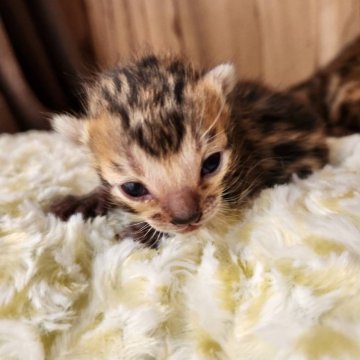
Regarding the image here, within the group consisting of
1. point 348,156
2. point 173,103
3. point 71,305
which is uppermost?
point 173,103

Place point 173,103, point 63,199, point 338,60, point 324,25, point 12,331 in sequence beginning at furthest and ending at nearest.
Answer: point 324,25 < point 338,60 < point 63,199 < point 173,103 < point 12,331

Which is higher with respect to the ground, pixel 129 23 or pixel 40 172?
pixel 129 23

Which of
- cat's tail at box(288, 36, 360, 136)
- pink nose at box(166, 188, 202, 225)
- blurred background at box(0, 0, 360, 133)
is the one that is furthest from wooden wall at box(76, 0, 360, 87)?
pink nose at box(166, 188, 202, 225)

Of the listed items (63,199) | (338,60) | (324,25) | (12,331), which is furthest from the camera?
(324,25)

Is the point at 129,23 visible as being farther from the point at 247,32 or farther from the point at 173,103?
the point at 173,103

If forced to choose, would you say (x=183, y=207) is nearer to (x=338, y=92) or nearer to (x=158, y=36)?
(x=338, y=92)

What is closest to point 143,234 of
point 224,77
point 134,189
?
point 134,189

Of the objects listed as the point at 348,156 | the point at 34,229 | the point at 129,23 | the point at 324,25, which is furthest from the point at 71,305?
the point at 324,25
